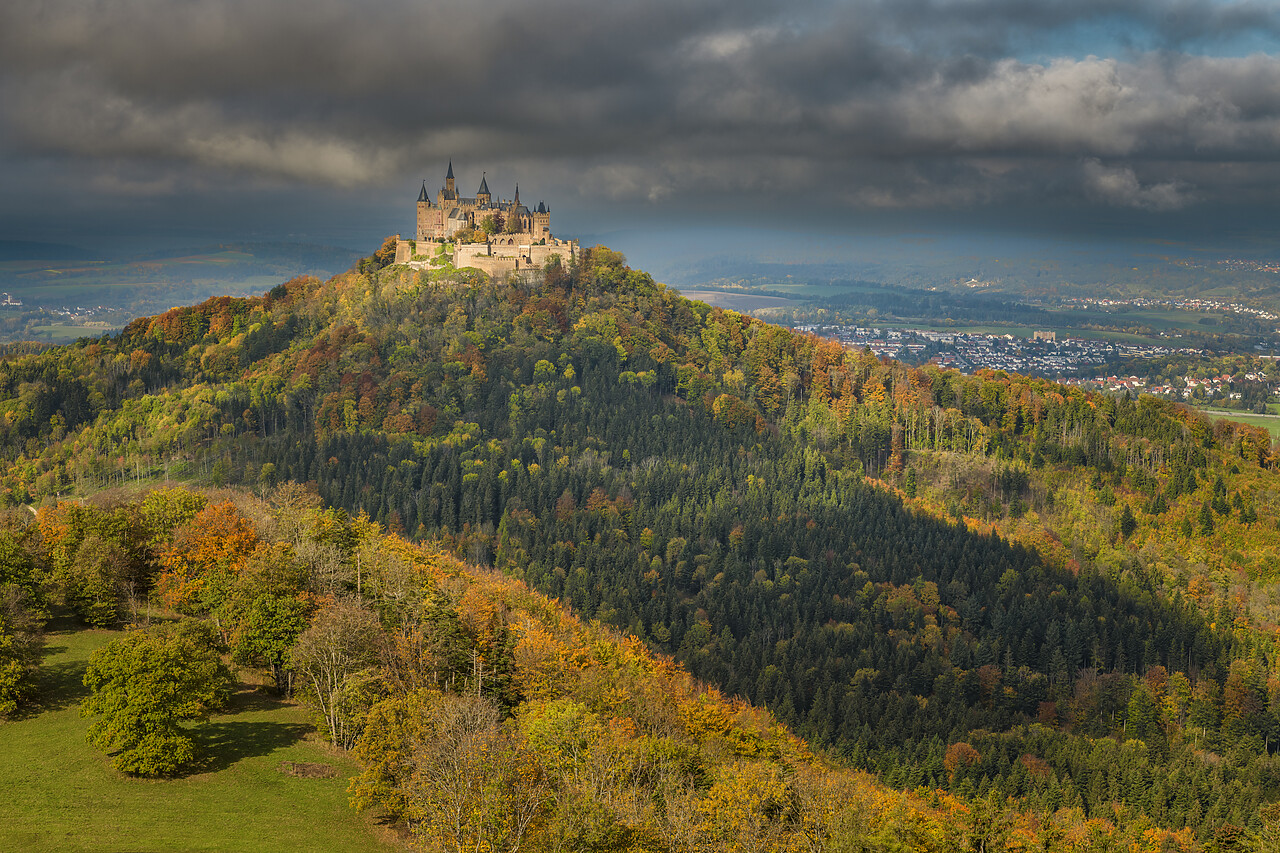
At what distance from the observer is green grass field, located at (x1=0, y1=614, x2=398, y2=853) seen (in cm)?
3909

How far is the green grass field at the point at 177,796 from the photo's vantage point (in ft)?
128

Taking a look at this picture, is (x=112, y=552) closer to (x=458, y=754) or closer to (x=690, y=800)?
(x=458, y=754)

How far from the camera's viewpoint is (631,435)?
15650 centimetres

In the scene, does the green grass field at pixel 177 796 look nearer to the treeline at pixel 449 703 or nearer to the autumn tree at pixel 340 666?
the treeline at pixel 449 703

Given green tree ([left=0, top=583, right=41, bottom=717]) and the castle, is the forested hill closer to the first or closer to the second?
the castle

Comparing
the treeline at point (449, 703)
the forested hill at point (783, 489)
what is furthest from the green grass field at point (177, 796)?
the forested hill at point (783, 489)

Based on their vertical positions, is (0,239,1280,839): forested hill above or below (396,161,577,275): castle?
below

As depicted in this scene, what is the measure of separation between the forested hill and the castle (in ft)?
15.0

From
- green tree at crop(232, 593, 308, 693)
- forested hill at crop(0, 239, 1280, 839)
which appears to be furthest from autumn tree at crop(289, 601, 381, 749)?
forested hill at crop(0, 239, 1280, 839)

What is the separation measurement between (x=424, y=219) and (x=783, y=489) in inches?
3399

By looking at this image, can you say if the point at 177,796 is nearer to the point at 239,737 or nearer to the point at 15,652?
the point at 239,737

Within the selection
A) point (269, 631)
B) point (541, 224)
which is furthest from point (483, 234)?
point (269, 631)

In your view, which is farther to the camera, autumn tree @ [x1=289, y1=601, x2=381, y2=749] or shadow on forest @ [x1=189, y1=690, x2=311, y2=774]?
autumn tree @ [x1=289, y1=601, x2=381, y2=749]

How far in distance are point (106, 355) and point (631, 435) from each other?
327 feet
